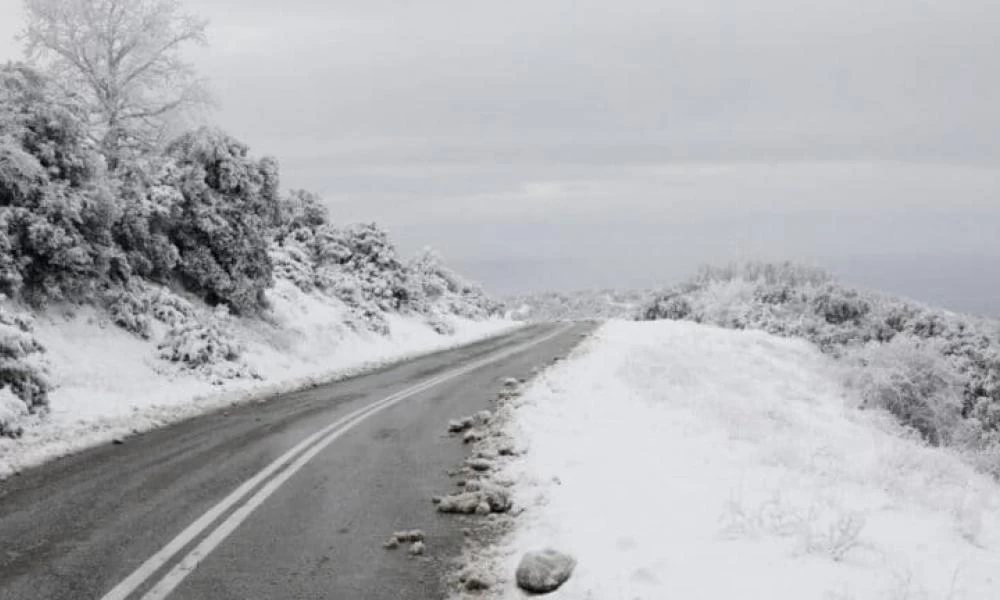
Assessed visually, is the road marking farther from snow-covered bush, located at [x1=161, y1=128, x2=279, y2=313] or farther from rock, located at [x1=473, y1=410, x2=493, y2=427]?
snow-covered bush, located at [x1=161, y1=128, x2=279, y2=313]

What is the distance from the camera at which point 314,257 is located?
1299 inches

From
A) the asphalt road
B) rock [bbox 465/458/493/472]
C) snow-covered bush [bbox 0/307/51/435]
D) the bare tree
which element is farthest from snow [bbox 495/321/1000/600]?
the bare tree

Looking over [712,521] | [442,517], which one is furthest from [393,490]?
[712,521]

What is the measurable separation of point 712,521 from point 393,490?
10.9 feet

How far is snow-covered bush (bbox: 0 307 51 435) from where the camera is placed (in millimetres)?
10570

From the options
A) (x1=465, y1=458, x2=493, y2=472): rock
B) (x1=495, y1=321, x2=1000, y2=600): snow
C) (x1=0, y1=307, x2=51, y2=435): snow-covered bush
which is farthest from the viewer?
(x1=0, y1=307, x2=51, y2=435): snow-covered bush

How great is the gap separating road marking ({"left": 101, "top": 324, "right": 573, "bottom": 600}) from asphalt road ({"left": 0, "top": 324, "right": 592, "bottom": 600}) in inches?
0.6

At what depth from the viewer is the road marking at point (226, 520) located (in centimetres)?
496

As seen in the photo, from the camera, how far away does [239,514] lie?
658cm

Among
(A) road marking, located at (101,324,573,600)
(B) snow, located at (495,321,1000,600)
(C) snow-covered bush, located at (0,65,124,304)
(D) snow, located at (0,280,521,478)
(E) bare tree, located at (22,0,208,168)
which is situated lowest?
(B) snow, located at (495,321,1000,600)

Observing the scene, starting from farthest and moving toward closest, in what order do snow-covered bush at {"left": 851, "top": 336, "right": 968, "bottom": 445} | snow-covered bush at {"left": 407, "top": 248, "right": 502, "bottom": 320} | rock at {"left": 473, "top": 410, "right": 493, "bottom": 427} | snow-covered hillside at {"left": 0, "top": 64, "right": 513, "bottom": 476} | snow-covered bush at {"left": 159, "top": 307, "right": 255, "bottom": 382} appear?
snow-covered bush at {"left": 407, "top": 248, "right": 502, "bottom": 320} → snow-covered bush at {"left": 851, "top": 336, "right": 968, "bottom": 445} → snow-covered bush at {"left": 159, "top": 307, "right": 255, "bottom": 382} → snow-covered hillside at {"left": 0, "top": 64, "right": 513, "bottom": 476} → rock at {"left": 473, "top": 410, "right": 493, "bottom": 427}

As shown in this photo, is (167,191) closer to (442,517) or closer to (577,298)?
(442,517)

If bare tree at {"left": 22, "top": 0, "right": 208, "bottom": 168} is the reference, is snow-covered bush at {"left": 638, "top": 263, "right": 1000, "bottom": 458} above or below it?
below

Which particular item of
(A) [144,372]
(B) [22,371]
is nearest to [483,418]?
(B) [22,371]
